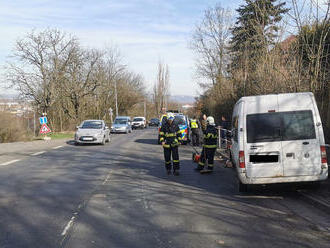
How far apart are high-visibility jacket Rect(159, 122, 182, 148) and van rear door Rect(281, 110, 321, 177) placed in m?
4.00

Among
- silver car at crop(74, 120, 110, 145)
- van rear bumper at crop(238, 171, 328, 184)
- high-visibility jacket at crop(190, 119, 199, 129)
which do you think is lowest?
van rear bumper at crop(238, 171, 328, 184)

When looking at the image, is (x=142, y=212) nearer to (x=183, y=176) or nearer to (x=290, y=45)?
(x=183, y=176)

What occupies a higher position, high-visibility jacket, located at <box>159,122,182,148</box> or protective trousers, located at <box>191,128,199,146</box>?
high-visibility jacket, located at <box>159,122,182,148</box>

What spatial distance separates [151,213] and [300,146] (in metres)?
3.37

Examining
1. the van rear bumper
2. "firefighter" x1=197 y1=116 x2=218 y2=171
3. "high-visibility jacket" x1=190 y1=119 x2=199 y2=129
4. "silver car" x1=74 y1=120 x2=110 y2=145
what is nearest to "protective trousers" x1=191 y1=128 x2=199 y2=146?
"high-visibility jacket" x1=190 y1=119 x2=199 y2=129

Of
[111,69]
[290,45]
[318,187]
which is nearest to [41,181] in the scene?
[318,187]

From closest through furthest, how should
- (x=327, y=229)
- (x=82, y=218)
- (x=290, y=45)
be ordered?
(x=327, y=229) < (x=82, y=218) < (x=290, y=45)

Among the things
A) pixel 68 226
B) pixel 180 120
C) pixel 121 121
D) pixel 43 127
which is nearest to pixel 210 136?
pixel 68 226

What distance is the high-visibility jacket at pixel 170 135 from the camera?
1124 cm

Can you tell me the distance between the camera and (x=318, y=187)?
313 inches

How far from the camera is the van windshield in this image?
25.7 feet

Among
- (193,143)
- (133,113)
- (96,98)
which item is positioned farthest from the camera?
(133,113)

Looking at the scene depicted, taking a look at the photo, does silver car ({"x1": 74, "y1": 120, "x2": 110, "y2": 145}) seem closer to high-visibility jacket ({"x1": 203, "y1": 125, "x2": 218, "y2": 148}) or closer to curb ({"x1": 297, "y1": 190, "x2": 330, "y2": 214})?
high-visibility jacket ({"x1": 203, "y1": 125, "x2": 218, "y2": 148})

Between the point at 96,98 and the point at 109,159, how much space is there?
127ft
